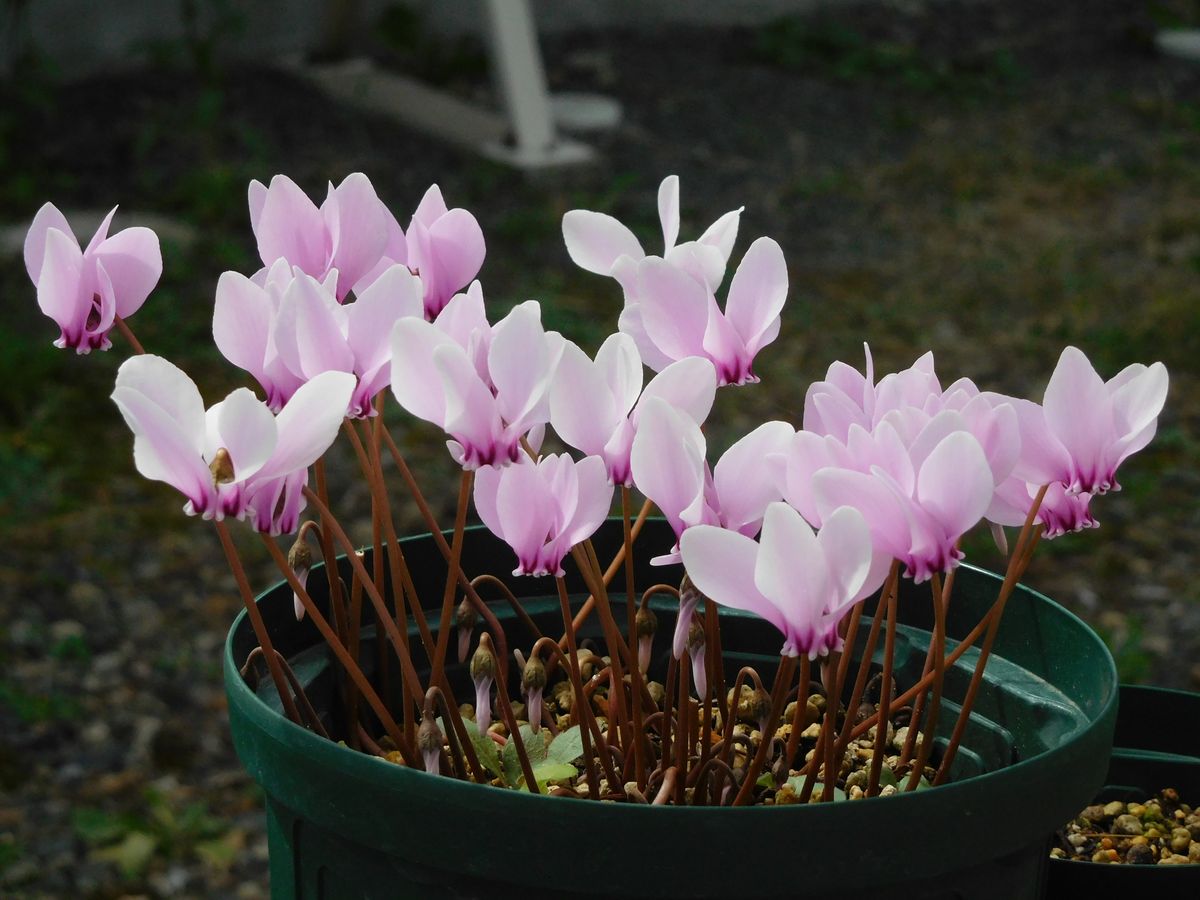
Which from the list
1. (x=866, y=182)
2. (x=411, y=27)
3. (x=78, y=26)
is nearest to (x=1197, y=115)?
(x=866, y=182)

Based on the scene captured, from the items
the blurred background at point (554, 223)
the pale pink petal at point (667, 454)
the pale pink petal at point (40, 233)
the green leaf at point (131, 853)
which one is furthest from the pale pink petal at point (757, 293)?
the green leaf at point (131, 853)

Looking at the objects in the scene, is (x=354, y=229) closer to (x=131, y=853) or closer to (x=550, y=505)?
(x=550, y=505)

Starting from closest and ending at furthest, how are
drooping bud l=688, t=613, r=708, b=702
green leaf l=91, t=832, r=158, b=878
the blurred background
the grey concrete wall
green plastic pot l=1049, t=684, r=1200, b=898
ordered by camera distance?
drooping bud l=688, t=613, r=708, b=702, green plastic pot l=1049, t=684, r=1200, b=898, green leaf l=91, t=832, r=158, b=878, the blurred background, the grey concrete wall

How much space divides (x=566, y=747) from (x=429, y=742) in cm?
13

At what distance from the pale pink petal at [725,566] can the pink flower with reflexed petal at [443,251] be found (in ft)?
0.83

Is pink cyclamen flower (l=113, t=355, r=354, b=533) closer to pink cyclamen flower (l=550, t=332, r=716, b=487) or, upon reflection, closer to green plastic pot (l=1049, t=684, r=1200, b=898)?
pink cyclamen flower (l=550, t=332, r=716, b=487)

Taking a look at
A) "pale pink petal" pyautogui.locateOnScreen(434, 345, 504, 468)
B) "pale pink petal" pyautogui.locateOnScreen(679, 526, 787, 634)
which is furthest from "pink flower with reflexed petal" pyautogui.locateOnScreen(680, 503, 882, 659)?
"pale pink petal" pyautogui.locateOnScreen(434, 345, 504, 468)

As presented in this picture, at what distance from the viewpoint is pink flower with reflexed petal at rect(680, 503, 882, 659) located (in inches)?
25.2

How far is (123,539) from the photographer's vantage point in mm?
2764

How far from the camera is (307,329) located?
700 millimetres

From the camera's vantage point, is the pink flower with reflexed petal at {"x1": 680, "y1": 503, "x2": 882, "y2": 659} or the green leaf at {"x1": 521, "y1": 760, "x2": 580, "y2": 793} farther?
the green leaf at {"x1": 521, "y1": 760, "x2": 580, "y2": 793}

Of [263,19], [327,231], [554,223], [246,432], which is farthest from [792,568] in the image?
[263,19]

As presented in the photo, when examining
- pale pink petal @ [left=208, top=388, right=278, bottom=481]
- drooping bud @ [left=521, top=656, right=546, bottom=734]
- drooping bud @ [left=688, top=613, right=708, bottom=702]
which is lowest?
drooping bud @ [left=521, top=656, right=546, bottom=734]

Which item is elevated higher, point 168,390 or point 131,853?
point 168,390
